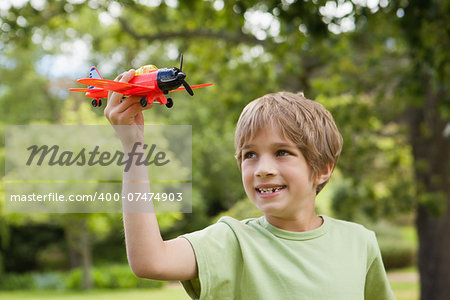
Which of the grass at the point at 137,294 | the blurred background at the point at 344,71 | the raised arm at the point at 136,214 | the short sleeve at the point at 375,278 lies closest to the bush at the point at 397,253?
the grass at the point at 137,294

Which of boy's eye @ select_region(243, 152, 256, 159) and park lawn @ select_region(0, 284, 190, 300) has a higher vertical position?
boy's eye @ select_region(243, 152, 256, 159)

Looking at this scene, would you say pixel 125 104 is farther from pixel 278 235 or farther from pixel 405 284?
pixel 405 284

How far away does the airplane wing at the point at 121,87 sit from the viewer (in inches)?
48.3

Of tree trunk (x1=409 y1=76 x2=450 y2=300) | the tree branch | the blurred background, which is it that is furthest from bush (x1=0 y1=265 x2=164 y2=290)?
the tree branch

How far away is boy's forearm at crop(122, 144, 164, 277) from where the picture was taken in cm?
128

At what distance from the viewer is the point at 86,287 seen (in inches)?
629

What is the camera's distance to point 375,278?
5.86 ft

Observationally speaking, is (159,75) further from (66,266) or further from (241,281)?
(66,266)

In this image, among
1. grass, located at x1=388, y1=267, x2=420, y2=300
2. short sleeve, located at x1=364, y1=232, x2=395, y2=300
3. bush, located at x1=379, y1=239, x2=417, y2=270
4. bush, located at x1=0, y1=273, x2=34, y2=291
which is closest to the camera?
short sleeve, located at x1=364, y1=232, x2=395, y2=300

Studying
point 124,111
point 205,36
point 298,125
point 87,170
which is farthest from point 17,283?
point 124,111

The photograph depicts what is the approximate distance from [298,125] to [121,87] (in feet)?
1.81

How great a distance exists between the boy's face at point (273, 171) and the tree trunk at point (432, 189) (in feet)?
19.2

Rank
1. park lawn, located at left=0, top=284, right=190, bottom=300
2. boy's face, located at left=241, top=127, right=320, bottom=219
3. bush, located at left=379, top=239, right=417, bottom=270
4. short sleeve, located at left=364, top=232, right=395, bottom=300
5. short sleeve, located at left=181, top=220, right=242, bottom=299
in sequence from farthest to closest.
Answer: bush, located at left=379, top=239, right=417, bottom=270 < park lawn, located at left=0, top=284, right=190, bottom=300 < short sleeve, located at left=364, top=232, right=395, bottom=300 < boy's face, located at left=241, top=127, right=320, bottom=219 < short sleeve, located at left=181, top=220, right=242, bottom=299

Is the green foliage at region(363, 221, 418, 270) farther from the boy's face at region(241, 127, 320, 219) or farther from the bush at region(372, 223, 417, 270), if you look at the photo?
the boy's face at region(241, 127, 320, 219)
